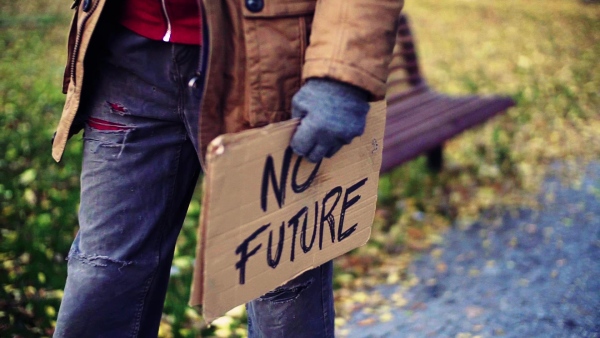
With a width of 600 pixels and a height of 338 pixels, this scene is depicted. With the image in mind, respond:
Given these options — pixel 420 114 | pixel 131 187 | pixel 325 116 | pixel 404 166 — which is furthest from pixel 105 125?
pixel 404 166

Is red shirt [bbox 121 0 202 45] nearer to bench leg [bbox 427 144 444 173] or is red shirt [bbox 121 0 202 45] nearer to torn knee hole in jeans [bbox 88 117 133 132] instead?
torn knee hole in jeans [bbox 88 117 133 132]

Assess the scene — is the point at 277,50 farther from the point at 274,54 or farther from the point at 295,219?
the point at 295,219

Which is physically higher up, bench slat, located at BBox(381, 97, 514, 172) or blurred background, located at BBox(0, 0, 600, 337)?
bench slat, located at BBox(381, 97, 514, 172)

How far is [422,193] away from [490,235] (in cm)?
58

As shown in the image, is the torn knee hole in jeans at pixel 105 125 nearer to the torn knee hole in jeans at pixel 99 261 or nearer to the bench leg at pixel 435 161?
the torn knee hole in jeans at pixel 99 261

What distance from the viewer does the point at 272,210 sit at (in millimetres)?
1295

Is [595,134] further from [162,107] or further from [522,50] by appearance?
[162,107]

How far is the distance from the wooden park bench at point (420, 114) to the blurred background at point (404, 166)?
0.44 m

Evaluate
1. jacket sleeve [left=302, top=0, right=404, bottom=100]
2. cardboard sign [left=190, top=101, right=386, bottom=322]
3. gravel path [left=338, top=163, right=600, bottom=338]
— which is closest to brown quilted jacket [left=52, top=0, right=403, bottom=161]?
jacket sleeve [left=302, top=0, right=404, bottom=100]

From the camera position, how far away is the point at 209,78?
1276mm

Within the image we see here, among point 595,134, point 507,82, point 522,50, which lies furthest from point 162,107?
point 522,50

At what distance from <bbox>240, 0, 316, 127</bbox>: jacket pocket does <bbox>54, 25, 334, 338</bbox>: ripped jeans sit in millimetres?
157

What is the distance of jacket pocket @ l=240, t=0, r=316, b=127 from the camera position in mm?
1280

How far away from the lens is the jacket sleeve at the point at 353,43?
4.06ft
